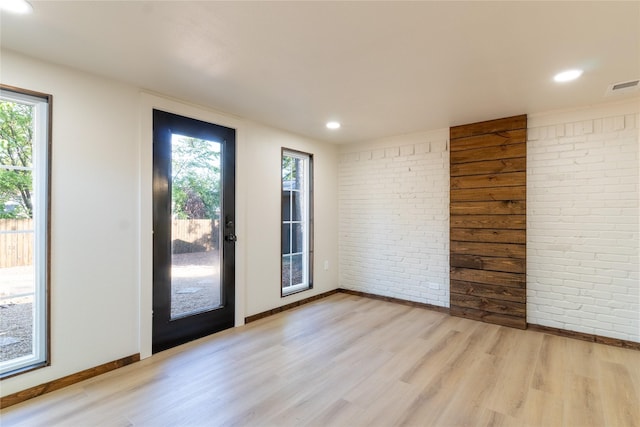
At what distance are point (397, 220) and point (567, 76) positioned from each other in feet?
8.03

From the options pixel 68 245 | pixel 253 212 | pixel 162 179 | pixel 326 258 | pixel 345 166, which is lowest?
pixel 326 258

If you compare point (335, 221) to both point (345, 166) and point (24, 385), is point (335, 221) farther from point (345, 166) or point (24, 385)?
point (24, 385)

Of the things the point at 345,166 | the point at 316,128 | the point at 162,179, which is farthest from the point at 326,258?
the point at 162,179

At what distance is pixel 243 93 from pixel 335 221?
268 cm

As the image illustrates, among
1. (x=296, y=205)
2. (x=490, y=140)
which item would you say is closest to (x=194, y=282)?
(x=296, y=205)

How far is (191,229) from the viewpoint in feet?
10.2

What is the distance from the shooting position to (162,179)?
2.88 meters

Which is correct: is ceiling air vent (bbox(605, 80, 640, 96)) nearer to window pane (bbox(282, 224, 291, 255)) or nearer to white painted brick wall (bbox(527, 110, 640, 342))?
white painted brick wall (bbox(527, 110, 640, 342))

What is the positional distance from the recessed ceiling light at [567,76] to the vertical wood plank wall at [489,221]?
3.03 feet

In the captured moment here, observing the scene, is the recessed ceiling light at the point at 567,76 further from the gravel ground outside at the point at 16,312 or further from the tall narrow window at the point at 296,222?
the gravel ground outside at the point at 16,312

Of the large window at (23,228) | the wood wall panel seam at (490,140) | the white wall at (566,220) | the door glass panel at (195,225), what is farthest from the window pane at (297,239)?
the large window at (23,228)

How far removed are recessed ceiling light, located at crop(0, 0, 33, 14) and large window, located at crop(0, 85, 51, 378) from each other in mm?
633

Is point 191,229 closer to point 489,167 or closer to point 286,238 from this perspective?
point 286,238

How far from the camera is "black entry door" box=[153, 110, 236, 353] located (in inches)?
113
